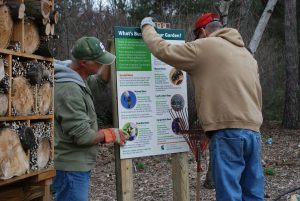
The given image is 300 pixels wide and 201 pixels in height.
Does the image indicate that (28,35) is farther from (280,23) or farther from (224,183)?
(280,23)

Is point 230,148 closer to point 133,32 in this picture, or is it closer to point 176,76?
point 176,76

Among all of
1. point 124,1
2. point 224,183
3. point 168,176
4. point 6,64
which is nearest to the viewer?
point 6,64

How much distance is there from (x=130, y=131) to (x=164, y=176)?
164 inches

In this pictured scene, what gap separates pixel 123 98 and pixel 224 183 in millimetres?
1178

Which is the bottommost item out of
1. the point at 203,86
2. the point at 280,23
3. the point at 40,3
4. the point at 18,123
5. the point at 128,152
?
the point at 128,152

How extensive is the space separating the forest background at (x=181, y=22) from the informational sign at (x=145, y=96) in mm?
3988

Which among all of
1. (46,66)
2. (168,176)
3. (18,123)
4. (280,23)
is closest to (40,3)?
(46,66)

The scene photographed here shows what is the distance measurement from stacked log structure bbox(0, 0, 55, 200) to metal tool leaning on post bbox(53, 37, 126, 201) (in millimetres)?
75

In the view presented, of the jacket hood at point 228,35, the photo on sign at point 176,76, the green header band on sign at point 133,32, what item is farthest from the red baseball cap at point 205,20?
the photo on sign at point 176,76

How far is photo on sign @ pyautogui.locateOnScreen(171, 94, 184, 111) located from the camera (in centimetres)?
485

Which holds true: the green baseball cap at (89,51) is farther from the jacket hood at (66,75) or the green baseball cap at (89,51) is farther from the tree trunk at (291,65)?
the tree trunk at (291,65)

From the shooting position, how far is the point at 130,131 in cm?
450

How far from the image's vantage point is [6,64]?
3.40 m

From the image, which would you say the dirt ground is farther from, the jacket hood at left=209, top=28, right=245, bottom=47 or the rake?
the jacket hood at left=209, top=28, right=245, bottom=47
